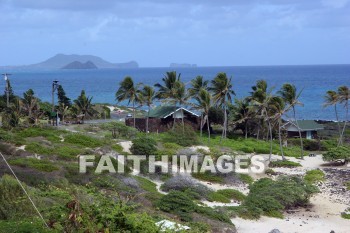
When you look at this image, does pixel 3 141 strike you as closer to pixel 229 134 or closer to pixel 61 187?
pixel 61 187

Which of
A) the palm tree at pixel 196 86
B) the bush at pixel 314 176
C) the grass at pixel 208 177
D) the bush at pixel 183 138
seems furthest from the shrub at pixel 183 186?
the palm tree at pixel 196 86

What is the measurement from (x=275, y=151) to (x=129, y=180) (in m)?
22.3

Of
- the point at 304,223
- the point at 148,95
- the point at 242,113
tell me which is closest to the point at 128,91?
the point at 148,95

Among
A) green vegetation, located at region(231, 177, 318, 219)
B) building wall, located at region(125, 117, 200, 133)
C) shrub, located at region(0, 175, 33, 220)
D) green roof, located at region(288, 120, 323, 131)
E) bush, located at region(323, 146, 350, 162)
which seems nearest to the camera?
shrub, located at region(0, 175, 33, 220)

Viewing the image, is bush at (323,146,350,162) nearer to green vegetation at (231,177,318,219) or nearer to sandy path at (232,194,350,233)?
green vegetation at (231,177,318,219)

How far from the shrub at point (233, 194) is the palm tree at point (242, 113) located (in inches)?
943

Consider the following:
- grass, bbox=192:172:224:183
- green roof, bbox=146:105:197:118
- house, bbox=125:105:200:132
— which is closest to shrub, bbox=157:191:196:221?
grass, bbox=192:172:224:183

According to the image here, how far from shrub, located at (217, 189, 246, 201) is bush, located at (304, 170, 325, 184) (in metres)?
6.71

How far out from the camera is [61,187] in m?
25.1

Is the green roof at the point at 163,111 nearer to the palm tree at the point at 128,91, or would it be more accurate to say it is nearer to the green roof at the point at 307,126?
the palm tree at the point at 128,91

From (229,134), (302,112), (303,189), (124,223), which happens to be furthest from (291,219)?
(302,112)

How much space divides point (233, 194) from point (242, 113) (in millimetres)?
26680

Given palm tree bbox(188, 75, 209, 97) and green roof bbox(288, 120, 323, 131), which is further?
green roof bbox(288, 120, 323, 131)

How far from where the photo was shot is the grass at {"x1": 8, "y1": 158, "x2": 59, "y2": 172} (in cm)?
2919
